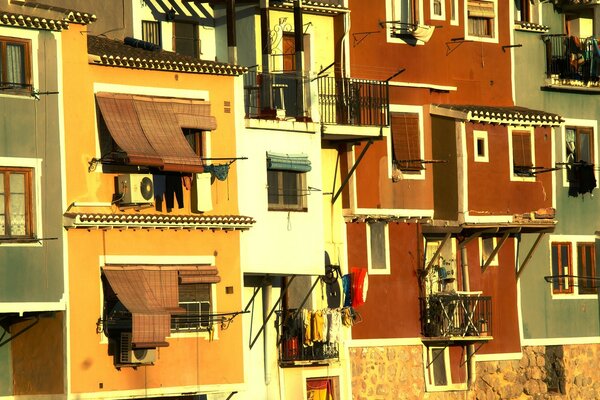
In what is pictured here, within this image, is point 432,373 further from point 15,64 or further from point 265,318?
point 15,64

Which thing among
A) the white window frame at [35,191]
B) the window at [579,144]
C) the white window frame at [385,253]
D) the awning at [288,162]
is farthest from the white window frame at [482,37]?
the white window frame at [35,191]

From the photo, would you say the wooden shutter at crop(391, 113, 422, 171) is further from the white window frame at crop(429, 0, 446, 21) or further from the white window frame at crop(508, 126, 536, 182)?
the white window frame at crop(508, 126, 536, 182)

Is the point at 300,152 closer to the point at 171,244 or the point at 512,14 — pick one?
the point at 171,244

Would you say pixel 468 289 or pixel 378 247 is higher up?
pixel 378 247

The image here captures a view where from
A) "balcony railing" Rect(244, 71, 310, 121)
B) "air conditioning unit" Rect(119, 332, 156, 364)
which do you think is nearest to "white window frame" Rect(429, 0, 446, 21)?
"balcony railing" Rect(244, 71, 310, 121)

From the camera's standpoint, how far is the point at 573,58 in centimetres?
6116

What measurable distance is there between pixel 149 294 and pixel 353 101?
355 inches

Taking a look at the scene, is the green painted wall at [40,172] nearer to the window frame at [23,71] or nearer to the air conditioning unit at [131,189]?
the window frame at [23,71]

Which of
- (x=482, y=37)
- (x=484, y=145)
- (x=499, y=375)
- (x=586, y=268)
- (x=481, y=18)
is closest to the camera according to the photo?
(x=484, y=145)

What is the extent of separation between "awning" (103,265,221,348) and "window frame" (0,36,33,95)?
13.2 feet

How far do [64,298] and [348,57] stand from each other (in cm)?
1201

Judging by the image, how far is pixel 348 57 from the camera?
54875 millimetres

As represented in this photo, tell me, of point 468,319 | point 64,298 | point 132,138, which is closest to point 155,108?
point 132,138

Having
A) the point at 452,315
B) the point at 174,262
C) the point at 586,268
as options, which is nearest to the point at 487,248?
the point at 452,315
